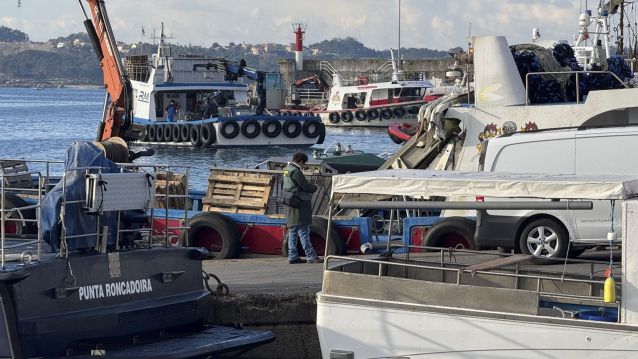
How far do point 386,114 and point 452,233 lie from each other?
183 ft

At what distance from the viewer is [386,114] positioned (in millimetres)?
71312

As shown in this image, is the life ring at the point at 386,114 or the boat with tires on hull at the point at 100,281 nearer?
the boat with tires on hull at the point at 100,281

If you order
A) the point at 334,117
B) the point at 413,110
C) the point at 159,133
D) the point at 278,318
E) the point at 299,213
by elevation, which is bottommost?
the point at 278,318

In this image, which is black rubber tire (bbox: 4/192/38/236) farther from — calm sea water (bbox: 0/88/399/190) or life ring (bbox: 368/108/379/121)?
life ring (bbox: 368/108/379/121)

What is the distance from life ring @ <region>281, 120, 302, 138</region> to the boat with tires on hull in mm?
39875

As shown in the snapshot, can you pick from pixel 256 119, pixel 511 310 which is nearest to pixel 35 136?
pixel 256 119

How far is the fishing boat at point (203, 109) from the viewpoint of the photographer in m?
51.7

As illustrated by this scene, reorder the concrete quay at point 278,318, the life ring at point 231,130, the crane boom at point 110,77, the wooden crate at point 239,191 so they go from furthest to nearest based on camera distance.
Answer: the life ring at point 231,130, the crane boom at point 110,77, the wooden crate at point 239,191, the concrete quay at point 278,318

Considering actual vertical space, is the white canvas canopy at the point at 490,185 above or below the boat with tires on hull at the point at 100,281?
above

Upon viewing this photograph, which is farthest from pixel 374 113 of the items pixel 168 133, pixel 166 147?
pixel 168 133

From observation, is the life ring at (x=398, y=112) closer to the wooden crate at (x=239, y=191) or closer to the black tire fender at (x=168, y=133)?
the black tire fender at (x=168, y=133)

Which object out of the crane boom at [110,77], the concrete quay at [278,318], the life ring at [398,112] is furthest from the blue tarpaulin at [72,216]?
the life ring at [398,112]

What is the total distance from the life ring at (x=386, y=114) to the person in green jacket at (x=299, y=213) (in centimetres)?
5574

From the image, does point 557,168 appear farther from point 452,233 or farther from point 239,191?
point 239,191
